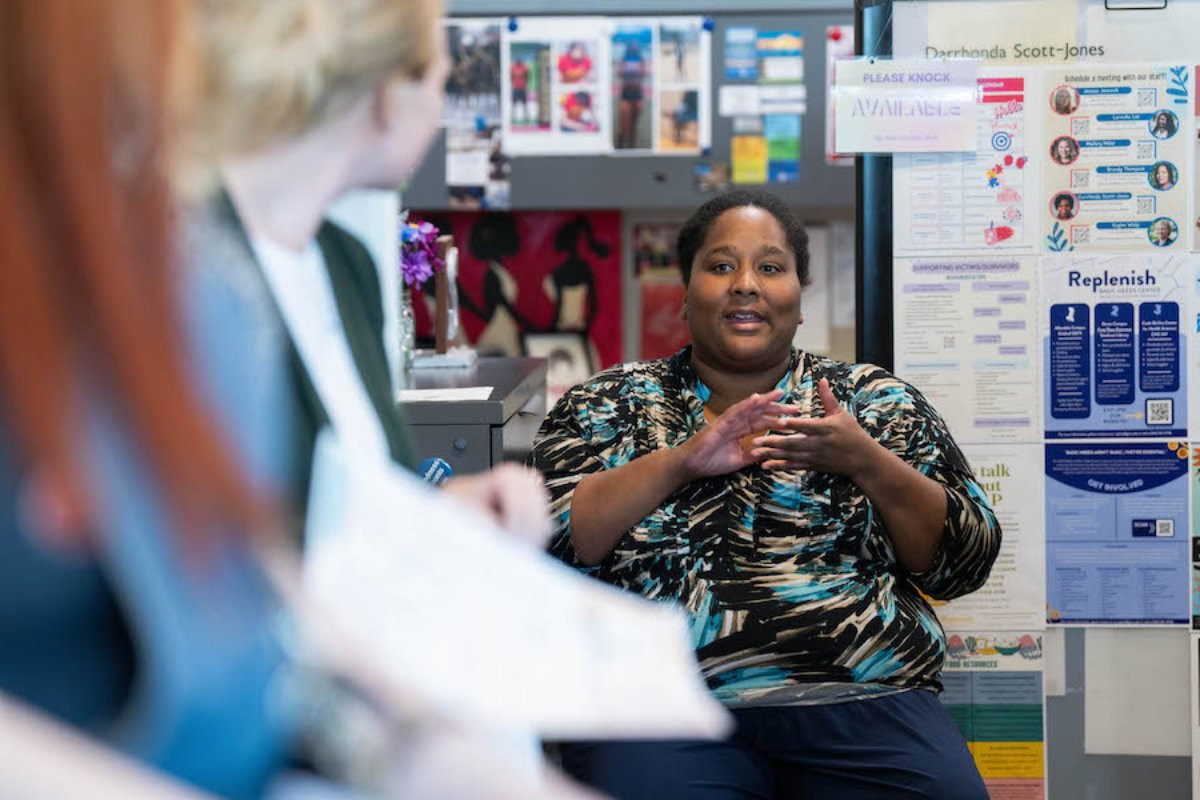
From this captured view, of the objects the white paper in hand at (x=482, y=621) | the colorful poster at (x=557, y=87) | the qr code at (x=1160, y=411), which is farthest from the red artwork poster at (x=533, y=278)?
the white paper in hand at (x=482, y=621)

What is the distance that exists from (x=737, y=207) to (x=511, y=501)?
161 cm

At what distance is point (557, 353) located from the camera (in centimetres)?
418

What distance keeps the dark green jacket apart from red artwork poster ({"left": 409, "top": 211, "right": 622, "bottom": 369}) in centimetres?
318

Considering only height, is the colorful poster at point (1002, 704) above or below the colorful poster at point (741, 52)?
below

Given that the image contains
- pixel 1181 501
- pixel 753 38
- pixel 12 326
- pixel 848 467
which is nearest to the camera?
pixel 12 326

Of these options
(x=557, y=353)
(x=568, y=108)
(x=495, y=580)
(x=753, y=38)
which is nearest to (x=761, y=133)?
(x=753, y=38)

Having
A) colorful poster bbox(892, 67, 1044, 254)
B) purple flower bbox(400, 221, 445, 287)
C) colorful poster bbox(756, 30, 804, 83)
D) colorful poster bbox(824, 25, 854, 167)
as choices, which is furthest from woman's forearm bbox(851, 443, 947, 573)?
colorful poster bbox(756, 30, 804, 83)

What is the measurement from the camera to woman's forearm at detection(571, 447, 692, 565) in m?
2.11

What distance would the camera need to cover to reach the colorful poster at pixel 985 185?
2.49 metres

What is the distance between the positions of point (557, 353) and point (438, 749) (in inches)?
140

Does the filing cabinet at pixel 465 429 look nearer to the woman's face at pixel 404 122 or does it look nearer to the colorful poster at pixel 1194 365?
the colorful poster at pixel 1194 365

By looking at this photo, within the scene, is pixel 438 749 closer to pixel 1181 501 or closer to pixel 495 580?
pixel 495 580

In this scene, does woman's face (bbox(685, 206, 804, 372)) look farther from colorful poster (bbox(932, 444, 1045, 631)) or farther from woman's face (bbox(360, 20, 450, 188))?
woman's face (bbox(360, 20, 450, 188))

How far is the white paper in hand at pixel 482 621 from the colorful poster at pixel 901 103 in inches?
74.0
